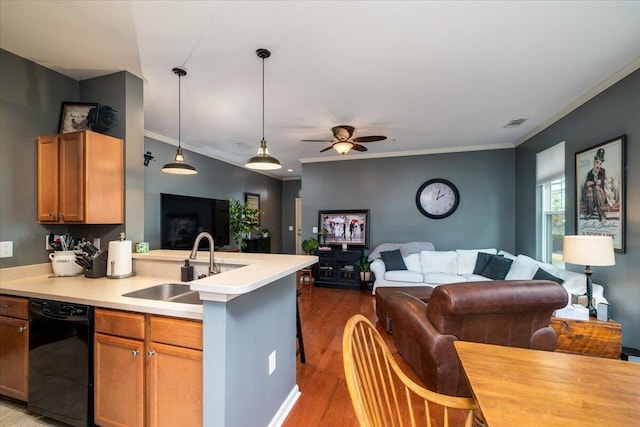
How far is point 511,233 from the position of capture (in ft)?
16.4

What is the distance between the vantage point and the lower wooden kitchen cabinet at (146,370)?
1.40 meters

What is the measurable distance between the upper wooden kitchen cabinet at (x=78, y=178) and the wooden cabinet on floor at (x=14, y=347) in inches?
27.0

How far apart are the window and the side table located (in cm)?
178

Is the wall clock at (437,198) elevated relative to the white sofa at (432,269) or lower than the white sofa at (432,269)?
elevated

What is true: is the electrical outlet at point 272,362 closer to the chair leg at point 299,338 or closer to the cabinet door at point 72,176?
the chair leg at point 299,338

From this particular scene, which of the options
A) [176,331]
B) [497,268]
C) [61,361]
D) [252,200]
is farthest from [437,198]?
[61,361]

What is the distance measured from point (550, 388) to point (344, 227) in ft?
16.1

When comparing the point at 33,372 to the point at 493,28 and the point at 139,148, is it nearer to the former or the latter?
the point at 139,148

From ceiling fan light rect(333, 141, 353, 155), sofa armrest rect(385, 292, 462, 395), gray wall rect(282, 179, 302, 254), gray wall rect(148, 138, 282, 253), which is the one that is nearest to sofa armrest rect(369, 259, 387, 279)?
ceiling fan light rect(333, 141, 353, 155)

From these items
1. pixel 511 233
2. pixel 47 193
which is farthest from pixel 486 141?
pixel 47 193

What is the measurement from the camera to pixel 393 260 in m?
4.82

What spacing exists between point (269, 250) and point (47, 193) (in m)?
5.40

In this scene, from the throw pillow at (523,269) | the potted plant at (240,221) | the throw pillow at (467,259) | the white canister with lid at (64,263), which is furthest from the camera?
the potted plant at (240,221)

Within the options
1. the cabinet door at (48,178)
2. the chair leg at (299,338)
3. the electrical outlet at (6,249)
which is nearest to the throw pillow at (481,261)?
the chair leg at (299,338)
